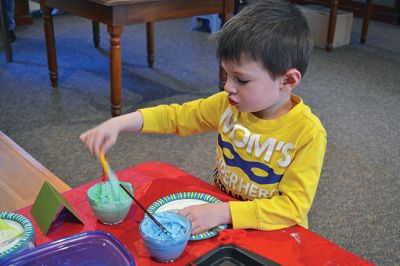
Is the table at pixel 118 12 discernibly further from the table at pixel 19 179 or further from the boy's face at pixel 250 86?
the boy's face at pixel 250 86

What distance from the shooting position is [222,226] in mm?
852

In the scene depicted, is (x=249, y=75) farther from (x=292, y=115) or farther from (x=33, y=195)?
(x=33, y=195)

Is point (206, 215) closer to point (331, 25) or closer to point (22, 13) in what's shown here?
point (331, 25)

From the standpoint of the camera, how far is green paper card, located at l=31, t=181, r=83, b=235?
80cm

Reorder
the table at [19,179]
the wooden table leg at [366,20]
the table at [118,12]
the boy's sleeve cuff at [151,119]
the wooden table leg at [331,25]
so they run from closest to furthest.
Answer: the boy's sleeve cuff at [151,119]
the table at [19,179]
the table at [118,12]
the wooden table leg at [331,25]
the wooden table leg at [366,20]

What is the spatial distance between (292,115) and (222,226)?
0.26 m

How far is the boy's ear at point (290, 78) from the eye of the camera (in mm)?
923

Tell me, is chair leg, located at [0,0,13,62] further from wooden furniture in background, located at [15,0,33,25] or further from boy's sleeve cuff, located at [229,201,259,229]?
boy's sleeve cuff, located at [229,201,259,229]

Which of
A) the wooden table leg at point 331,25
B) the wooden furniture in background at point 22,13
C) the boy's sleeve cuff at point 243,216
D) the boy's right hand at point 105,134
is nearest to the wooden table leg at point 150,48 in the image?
the wooden table leg at point 331,25

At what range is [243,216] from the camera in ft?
2.81

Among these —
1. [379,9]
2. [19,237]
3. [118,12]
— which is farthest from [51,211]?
[379,9]

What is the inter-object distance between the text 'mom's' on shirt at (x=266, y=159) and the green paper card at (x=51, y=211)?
288 millimetres

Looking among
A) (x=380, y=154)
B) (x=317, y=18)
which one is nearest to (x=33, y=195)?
(x=380, y=154)

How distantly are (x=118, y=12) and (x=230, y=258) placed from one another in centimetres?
155
